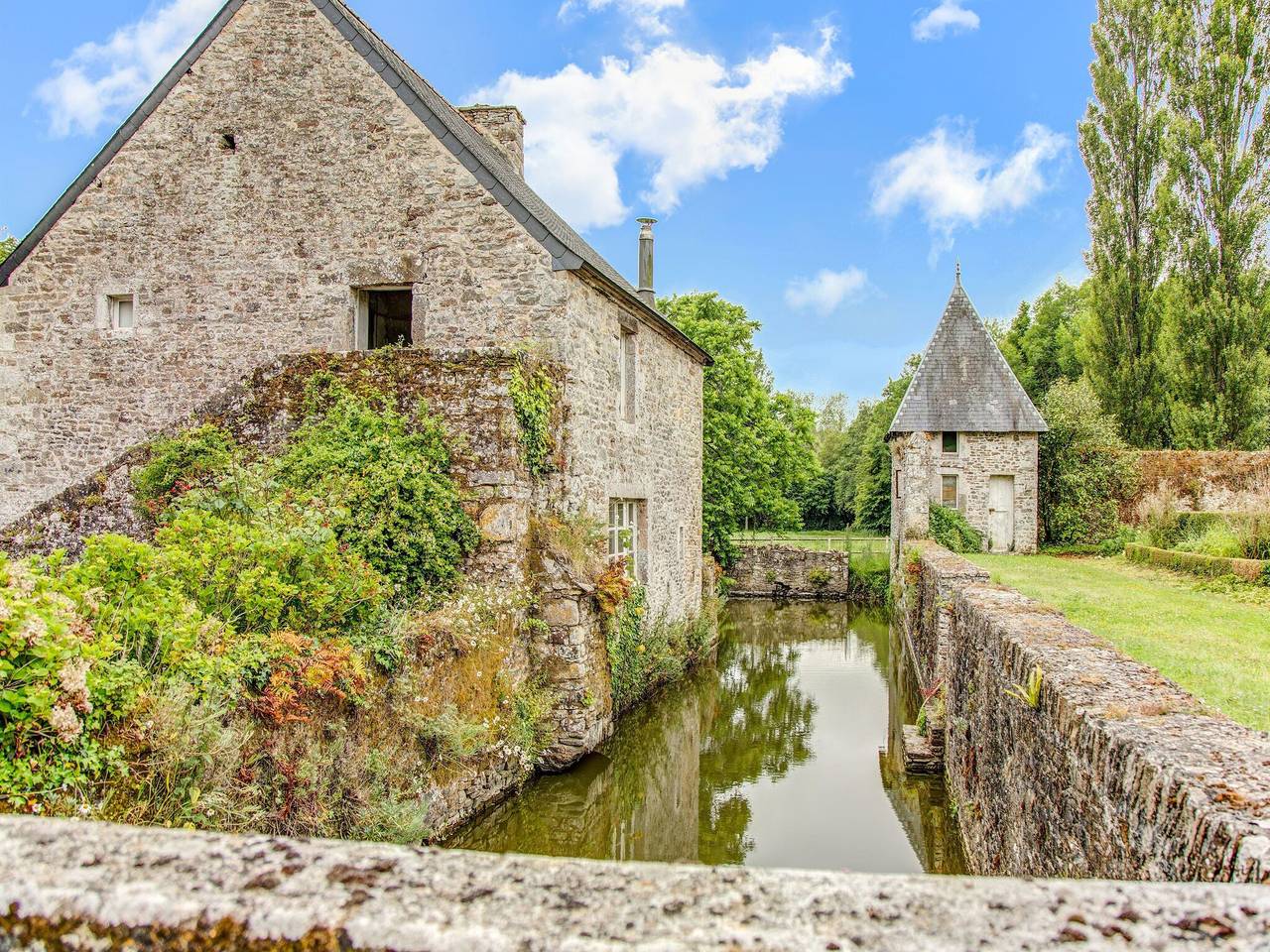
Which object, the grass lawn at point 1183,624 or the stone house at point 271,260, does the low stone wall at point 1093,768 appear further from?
the stone house at point 271,260

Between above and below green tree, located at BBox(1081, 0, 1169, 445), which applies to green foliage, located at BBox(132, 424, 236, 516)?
below

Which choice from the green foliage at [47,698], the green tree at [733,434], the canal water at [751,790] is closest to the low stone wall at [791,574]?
the green tree at [733,434]

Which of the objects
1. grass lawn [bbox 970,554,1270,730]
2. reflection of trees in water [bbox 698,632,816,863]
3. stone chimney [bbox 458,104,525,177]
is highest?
stone chimney [bbox 458,104,525,177]

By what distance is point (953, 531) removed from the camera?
919 inches

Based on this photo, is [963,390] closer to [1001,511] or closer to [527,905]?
[1001,511]

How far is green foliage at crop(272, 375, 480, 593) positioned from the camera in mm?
8078

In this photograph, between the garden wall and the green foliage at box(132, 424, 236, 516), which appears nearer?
the green foliage at box(132, 424, 236, 516)

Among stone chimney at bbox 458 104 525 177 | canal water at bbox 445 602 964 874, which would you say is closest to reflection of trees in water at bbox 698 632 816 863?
canal water at bbox 445 602 964 874

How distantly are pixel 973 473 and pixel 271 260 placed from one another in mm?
19489

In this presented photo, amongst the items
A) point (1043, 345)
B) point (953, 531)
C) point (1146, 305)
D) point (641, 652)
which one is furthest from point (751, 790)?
point (1043, 345)

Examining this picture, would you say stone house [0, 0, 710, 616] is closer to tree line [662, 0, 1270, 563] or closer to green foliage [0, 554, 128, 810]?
green foliage [0, 554, 128, 810]

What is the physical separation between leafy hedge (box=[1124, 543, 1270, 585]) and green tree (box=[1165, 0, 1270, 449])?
14576 mm

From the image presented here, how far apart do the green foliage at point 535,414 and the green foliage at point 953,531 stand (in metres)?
16.5

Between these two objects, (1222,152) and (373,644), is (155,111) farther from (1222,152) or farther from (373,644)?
(1222,152)
